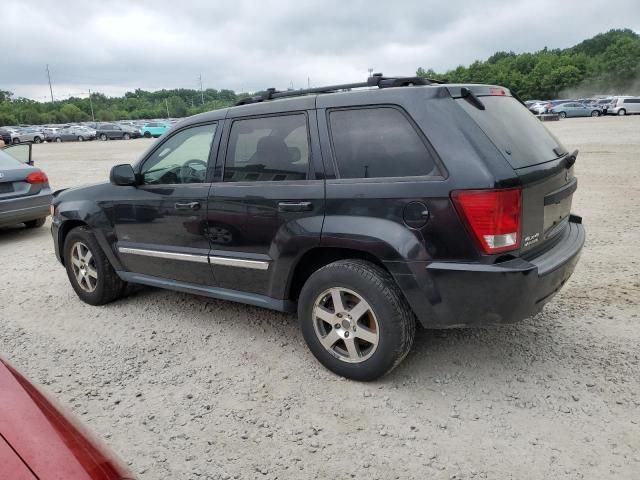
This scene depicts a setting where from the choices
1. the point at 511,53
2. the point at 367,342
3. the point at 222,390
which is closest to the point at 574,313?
the point at 367,342

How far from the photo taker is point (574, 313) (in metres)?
4.10

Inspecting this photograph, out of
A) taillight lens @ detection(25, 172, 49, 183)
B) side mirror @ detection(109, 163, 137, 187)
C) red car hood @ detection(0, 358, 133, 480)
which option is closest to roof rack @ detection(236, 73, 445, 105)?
side mirror @ detection(109, 163, 137, 187)

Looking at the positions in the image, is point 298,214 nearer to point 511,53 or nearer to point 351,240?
point 351,240

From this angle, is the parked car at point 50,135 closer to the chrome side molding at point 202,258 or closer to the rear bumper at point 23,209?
the rear bumper at point 23,209

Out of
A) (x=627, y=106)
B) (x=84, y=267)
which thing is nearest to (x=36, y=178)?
(x=84, y=267)

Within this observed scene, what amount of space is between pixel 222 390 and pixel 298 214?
123cm

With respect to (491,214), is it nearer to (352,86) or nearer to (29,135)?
(352,86)

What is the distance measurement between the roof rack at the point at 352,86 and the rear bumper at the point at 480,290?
1231 mm

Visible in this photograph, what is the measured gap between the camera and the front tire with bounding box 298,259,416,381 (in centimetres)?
304

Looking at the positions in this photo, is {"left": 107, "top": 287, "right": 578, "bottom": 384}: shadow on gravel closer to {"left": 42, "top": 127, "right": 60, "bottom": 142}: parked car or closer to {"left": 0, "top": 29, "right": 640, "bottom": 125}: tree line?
{"left": 42, "top": 127, "right": 60, "bottom": 142}: parked car

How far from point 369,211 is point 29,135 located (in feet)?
177

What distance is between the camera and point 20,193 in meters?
7.78

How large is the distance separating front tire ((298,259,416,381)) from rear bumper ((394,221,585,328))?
0.13 m

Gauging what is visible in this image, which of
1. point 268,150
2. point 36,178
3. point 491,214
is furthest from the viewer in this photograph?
point 36,178
